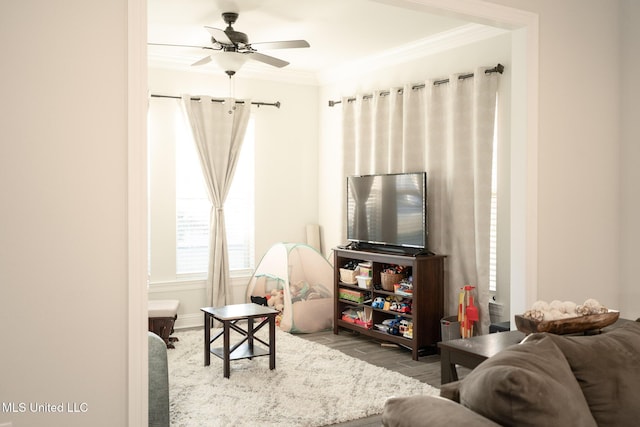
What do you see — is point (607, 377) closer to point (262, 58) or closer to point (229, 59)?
point (229, 59)

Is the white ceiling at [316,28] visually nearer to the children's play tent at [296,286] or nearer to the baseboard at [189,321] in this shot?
the children's play tent at [296,286]

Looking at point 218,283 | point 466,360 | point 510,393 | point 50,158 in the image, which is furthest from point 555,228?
point 218,283

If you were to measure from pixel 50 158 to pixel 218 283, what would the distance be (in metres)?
4.34

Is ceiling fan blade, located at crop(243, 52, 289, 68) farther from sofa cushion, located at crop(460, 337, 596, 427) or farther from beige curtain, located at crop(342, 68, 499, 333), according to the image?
sofa cushion, located at crop(460, 337, 596, 427)

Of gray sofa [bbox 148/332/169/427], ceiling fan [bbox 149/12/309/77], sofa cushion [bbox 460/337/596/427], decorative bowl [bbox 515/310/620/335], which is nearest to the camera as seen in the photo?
sofa cushion [bbox 460/337/596/427]

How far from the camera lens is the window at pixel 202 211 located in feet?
21.0

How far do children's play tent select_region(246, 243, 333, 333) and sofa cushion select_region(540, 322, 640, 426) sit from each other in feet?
14.3

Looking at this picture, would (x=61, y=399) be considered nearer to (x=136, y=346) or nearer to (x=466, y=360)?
(x=136, y=346)

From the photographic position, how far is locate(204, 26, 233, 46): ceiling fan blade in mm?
4348

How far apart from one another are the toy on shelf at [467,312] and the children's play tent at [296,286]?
A: 1738 mm

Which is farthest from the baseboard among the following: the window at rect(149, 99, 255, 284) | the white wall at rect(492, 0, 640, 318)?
the white wall at rect(492, 0, 640, 318)

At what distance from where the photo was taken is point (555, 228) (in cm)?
374

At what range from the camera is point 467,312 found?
4762mm

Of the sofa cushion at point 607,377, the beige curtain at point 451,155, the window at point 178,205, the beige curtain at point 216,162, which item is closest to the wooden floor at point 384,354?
the beige curtain at point 451,155
